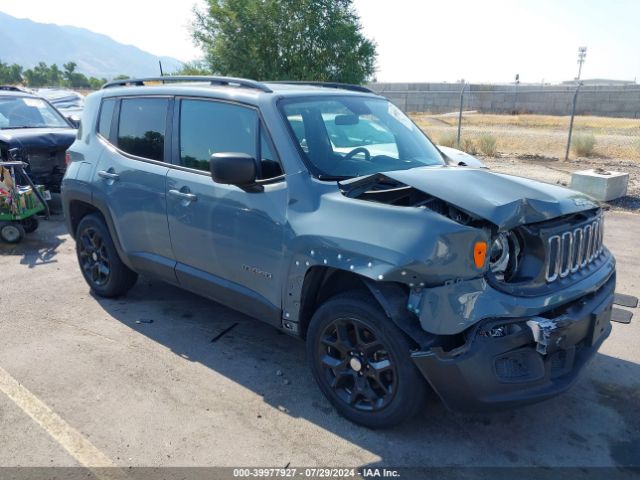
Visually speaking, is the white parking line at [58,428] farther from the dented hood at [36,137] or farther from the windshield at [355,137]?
the dented hood at [36,137]

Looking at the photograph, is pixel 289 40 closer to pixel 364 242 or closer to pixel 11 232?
pixel 11 232

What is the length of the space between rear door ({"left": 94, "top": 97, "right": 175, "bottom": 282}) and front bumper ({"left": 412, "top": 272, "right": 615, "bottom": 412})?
2494 millimetres

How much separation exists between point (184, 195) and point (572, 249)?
2661mm

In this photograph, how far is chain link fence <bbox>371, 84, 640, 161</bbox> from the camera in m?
15.4

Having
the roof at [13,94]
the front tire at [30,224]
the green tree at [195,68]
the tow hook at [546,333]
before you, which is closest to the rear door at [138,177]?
the tow hook at [546,333]

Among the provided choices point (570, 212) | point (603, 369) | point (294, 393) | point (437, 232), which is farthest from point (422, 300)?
point (603, 369)

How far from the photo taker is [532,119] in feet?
104

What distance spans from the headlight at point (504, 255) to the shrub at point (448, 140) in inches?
530

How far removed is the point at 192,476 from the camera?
113 inches

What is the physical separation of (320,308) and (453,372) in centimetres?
91

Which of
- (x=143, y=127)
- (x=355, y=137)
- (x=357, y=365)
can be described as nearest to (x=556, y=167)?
(x=355, y=137)

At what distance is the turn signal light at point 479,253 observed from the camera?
274cm

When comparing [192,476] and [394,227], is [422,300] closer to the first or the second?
[394,227]

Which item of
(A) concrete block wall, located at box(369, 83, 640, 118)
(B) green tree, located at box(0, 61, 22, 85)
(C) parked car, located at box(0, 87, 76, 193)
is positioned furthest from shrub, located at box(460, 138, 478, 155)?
(B) green tree, located at box(0, 61, 22, 85)
